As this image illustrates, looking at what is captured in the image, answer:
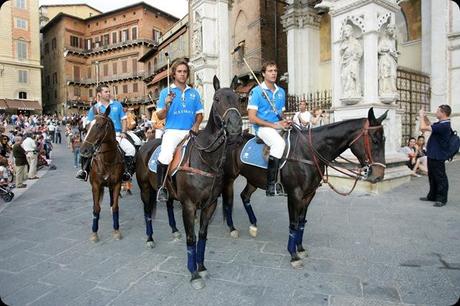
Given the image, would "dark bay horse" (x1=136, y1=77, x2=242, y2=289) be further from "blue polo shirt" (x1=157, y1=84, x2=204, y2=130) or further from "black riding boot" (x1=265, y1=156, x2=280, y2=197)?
"black riding boot" (x1=265, y1=156, x2=280, y2=197)

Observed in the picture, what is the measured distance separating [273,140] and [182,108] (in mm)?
1320

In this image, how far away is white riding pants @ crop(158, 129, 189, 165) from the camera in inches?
159

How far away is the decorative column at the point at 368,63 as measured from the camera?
7621 mm

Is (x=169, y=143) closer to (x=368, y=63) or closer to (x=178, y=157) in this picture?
(x=178, y=157)

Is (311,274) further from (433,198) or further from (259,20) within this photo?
Answer: (259,20)

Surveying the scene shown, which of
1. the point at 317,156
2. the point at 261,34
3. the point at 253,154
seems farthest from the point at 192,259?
the point at 261,34

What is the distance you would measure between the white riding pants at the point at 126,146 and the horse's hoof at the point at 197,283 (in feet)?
10.5

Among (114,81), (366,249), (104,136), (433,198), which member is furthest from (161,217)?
(114,81)

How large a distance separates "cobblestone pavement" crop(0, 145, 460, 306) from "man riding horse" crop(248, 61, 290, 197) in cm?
114

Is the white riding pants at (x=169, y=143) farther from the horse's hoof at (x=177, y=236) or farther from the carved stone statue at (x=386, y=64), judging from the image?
the carved stone statue at (x=386, y=64)

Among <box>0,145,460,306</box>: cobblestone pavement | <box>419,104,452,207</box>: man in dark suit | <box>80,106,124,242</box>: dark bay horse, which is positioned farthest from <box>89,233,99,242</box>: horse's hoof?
<box>419,104,452,207</box>: man in dark suit

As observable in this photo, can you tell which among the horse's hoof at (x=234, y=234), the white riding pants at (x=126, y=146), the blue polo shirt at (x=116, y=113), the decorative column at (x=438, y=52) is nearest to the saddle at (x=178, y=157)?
the horse's hoof at (x=234, y=234)

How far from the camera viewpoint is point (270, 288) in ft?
11.1

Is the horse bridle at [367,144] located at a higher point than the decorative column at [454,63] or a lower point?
lower
